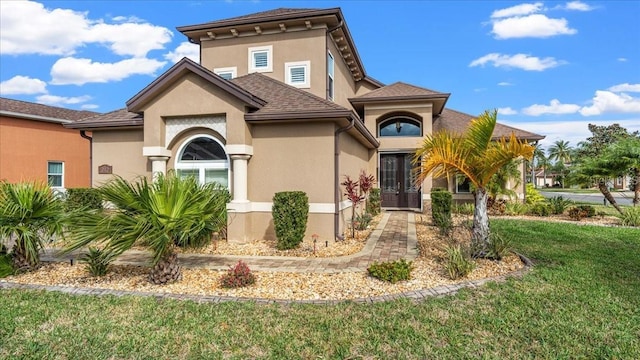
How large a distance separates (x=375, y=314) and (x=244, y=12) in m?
14.4

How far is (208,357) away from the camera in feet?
12.3

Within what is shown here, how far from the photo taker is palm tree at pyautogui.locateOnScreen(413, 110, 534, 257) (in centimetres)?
723

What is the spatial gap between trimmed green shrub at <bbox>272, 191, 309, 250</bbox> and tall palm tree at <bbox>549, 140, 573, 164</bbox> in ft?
282

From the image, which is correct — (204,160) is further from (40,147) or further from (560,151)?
(560,151)

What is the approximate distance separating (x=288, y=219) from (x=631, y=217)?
12972 mm

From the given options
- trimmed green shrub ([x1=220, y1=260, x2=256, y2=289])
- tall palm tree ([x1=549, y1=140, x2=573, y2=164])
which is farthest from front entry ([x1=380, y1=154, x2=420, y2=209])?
tall palm tree ([x1=549, y1=140, x2=573, y2=164])

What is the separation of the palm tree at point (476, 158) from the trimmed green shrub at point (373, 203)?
811cm

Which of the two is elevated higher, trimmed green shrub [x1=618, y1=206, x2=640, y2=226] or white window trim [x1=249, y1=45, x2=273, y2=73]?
white window trim [x1=249, y1=45, x2=273, y2=73]

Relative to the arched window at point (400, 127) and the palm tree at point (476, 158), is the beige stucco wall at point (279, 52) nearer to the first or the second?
the arched window at point (400, 127)

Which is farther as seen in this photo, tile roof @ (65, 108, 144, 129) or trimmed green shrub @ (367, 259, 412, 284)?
tile roof @ (65, 108, 144, 129)

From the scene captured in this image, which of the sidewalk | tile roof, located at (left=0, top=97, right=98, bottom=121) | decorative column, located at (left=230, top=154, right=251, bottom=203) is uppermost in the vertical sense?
tile roof, located at (left=0, top=97, right=98, bottom=121)

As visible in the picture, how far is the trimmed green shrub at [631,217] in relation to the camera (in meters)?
12.7

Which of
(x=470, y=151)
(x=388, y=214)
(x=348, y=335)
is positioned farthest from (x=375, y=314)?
(x=388, y=214)

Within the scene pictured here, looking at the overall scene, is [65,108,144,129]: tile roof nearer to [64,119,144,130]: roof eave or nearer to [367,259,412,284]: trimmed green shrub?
[64,119,144,130]: roof eave
